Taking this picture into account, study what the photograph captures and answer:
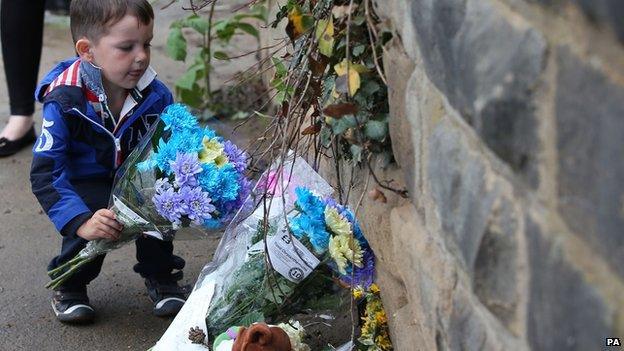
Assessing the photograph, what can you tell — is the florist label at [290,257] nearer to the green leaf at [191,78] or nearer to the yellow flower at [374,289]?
the yellow flower at [374,289]

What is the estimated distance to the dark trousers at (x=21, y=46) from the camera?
4809mm

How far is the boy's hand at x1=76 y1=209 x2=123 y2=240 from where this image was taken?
319cm

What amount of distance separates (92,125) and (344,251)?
1079 mm

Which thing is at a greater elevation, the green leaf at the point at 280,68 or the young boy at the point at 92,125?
the green leaf at the point at 280,68

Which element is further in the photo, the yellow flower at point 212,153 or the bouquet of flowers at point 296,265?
the yellow flower at point 212,153

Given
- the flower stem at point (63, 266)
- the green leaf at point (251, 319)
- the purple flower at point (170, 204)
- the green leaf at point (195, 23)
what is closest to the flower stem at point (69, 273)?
the flower stem at point (63, 266)

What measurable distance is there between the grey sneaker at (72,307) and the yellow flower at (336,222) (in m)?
1.12

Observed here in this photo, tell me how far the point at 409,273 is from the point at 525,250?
0.77 metres

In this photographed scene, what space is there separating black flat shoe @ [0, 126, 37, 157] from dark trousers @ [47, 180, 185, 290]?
159 centimetres

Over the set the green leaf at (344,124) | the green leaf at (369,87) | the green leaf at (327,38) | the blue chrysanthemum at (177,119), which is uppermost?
the green leaf at (327,38)

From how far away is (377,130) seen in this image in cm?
252

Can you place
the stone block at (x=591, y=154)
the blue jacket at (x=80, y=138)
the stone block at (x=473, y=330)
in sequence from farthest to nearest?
the blue jacket at (x=80, y=138)
the stone block at (x=473, y=330)
the stone block at (x=591, y=154)

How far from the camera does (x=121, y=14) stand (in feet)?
11.0

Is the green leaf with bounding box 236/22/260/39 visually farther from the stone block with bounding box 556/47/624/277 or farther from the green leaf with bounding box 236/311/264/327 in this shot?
the stone block with bounding box 556/47/624/277
